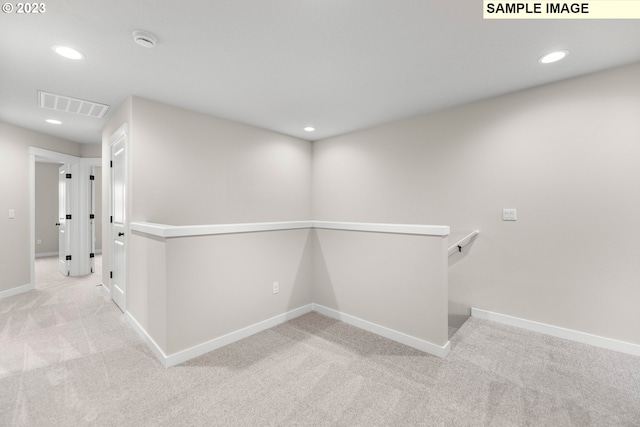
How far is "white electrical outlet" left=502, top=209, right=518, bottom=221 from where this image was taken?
2.93 meters

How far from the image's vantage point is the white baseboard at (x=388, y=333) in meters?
2.38

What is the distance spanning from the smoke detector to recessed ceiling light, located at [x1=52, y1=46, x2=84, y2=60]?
58 centimetres

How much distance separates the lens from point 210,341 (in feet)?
8.07

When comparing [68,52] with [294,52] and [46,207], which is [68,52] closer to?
[294,52]

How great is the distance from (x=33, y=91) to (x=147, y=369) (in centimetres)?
302

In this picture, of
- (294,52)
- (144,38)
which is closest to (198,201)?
(144,38)

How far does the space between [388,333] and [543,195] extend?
2.05 meters

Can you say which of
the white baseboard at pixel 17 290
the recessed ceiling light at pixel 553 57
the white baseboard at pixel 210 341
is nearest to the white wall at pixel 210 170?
the white baseboard at pixel 210 341

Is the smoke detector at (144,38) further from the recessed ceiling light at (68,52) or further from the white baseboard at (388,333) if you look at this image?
the white baseboard at (388,333)

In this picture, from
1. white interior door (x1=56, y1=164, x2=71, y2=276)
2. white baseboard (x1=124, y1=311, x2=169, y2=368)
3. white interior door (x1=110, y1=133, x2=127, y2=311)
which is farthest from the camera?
white interior door (x1=56, y1=164, x2=71, y2=276)

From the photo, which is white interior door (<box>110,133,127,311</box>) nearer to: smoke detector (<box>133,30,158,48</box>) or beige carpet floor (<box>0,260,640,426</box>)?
beige carpet floor (<box>0,260,640,426</box>)

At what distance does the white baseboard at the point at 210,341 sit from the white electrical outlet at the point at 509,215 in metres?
2.44

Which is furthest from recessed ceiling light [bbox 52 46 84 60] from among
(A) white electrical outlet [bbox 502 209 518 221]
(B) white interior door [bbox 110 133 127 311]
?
(A) white electrical outlet [bbox 502 209 518 221]

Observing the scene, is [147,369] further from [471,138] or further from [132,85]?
[471,138]
